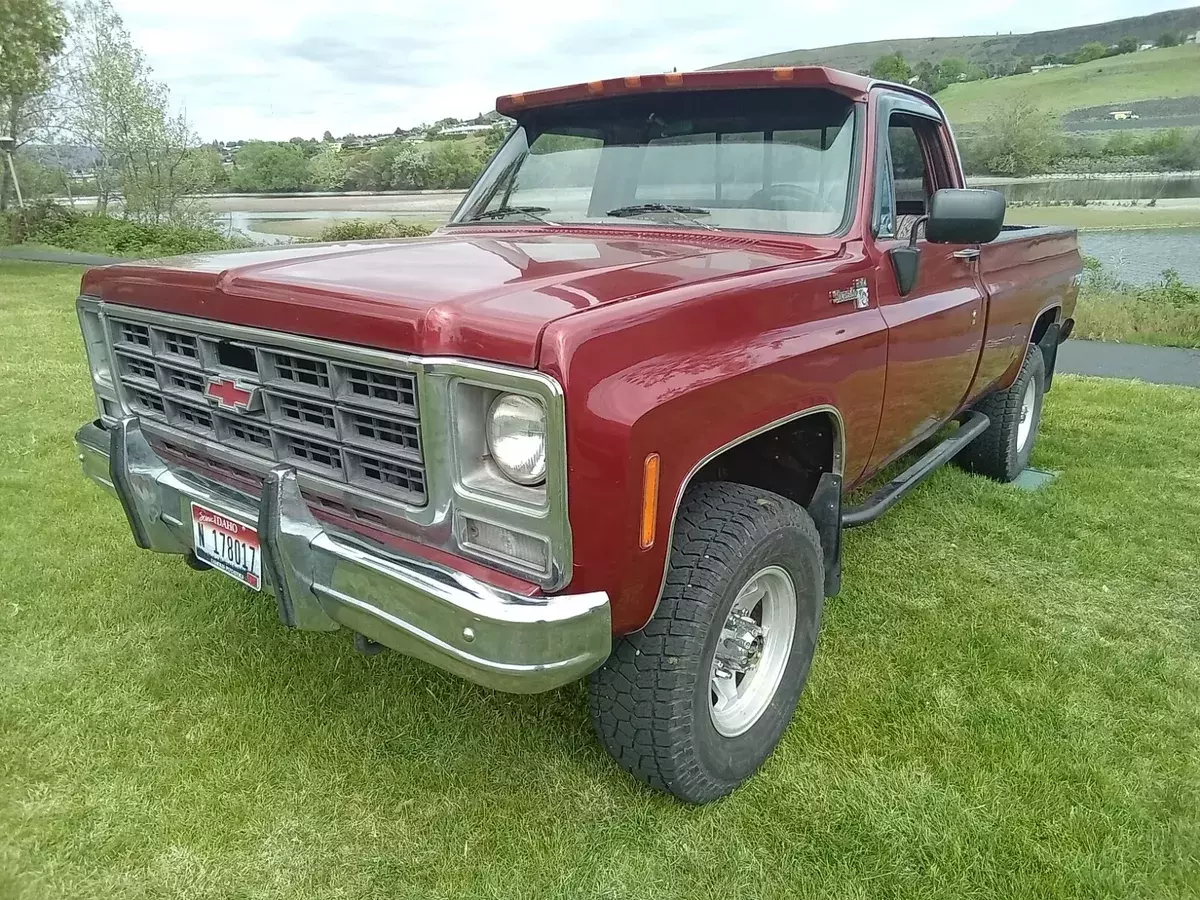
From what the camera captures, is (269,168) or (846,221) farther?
(269,168)

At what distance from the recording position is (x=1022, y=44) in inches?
2210

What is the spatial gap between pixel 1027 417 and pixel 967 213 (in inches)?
117

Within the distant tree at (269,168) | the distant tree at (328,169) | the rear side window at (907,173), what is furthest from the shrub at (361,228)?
the rear side window at (907,173)

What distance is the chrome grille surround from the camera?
184 cm

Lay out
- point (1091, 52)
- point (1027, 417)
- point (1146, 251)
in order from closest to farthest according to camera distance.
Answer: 1. point (1027, 417)
2. point (1146, 251)
3. point (1091, 52)

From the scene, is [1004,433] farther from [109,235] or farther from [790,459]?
[109,235]

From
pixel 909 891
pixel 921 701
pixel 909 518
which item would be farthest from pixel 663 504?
pixel 909 518

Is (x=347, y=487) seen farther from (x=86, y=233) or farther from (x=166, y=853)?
(x=86, y=233)

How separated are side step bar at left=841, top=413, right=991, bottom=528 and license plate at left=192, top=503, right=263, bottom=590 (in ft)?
6.15

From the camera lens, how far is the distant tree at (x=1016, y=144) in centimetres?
1471

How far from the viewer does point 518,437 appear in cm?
187

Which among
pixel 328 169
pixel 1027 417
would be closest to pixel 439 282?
pixel 1027 417

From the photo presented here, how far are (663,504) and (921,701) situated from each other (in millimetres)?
1561

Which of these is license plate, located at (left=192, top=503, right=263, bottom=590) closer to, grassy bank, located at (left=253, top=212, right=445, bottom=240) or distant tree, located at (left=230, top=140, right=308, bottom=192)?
grassy bank, located at (left=253, top=212, right=445, bottom=240)
